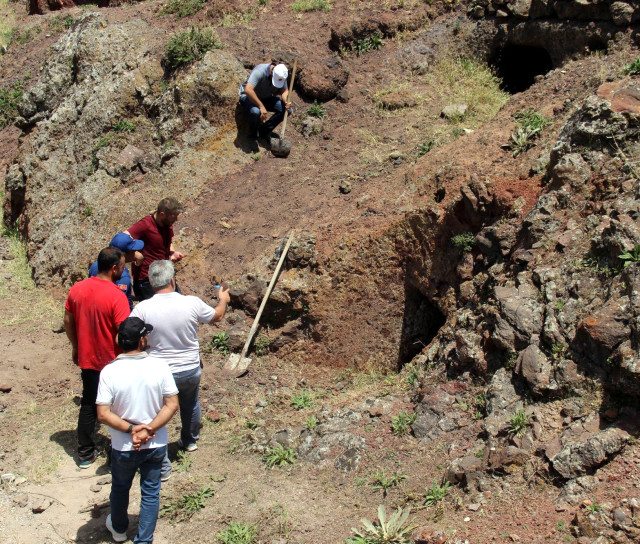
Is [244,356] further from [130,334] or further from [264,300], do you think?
[130,334]

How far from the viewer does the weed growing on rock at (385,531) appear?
13.2 ft

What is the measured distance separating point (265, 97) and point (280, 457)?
573 centimetres

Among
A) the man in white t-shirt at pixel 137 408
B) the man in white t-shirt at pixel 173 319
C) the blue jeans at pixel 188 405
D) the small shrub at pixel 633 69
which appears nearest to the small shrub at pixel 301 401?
the blue jeans at pixel 188 405

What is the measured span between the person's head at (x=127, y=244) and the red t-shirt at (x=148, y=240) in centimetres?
28

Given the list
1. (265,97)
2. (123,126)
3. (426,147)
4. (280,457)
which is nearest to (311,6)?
(265,97)

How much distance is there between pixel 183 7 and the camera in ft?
39.5

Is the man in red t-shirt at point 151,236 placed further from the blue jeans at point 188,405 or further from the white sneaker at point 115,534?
the white sneaker at point 115,534

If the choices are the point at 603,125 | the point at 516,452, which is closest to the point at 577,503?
the point at 516,452

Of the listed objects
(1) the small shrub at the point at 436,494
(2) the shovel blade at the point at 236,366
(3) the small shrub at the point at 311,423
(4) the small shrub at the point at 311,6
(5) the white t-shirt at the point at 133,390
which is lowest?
(2) the shovel blade at the point at 236,366

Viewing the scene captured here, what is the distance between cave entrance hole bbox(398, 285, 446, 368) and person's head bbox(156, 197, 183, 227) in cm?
268

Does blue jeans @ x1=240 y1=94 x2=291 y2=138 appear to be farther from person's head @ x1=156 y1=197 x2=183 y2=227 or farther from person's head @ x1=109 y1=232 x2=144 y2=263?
person's head @ x1=109 y1=232 x2=144 y2=263

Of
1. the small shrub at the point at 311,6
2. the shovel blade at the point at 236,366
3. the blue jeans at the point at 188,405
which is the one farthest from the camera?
the small shrub at the point at 311,6

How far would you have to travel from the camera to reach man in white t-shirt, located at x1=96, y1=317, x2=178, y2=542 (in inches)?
152

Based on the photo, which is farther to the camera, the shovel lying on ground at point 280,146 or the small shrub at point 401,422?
the shovel lying on ground at point 280,146
